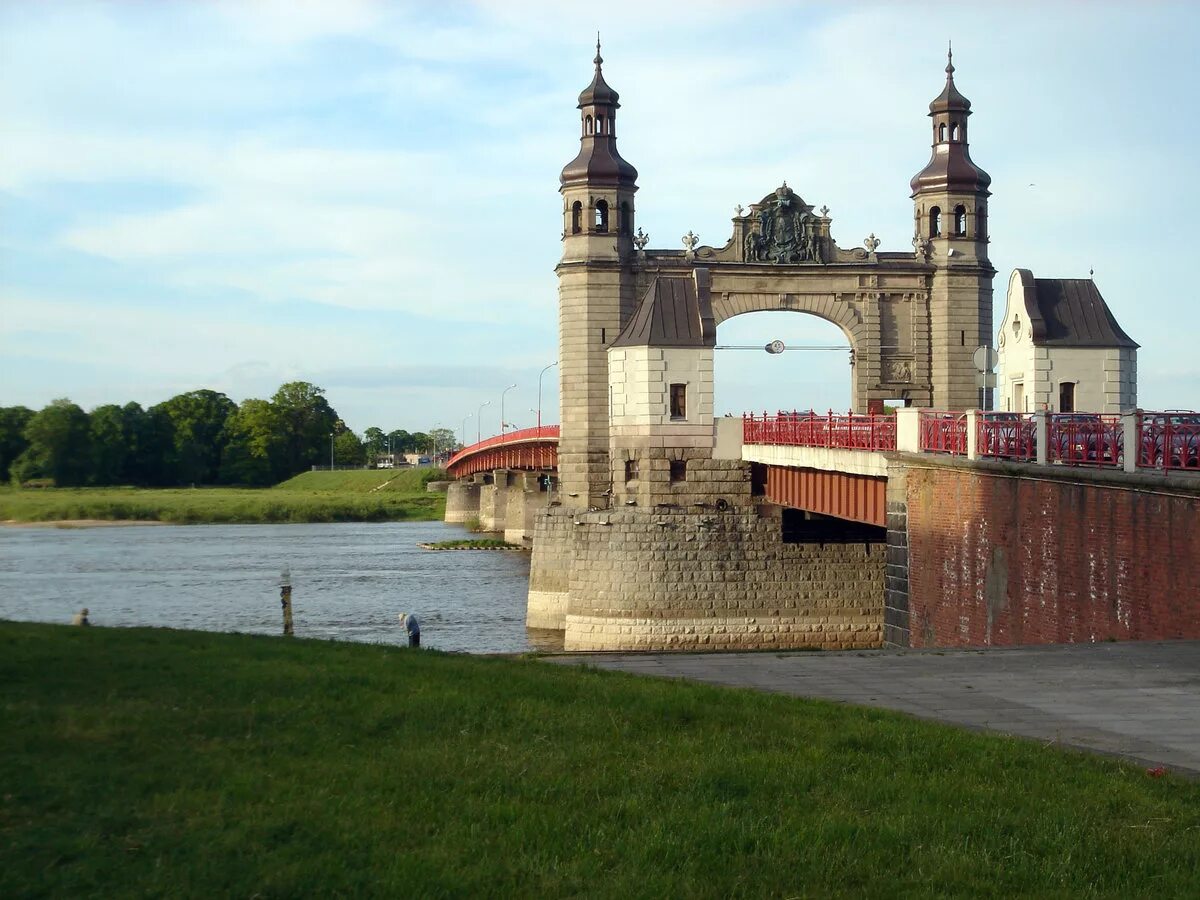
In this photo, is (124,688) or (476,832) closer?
(476,832)

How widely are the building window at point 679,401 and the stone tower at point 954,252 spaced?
1117 cm

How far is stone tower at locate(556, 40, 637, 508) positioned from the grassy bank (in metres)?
66.9

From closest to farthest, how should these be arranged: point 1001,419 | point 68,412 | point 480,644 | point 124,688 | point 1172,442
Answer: point 124,688
point 1172,442
point 1001,419
point 480,644
point 68,412

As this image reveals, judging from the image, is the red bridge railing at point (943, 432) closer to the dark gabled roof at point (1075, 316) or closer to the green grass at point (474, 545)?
the dark gabled roof at point (1075, 316)

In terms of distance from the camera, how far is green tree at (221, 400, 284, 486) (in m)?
158

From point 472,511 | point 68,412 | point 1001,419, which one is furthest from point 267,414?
point 1001,419

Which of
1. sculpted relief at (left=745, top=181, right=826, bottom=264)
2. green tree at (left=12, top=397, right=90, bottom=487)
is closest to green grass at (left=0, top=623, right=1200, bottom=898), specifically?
sculpted relief at (left=745, top=181, right=826, bottom=264)

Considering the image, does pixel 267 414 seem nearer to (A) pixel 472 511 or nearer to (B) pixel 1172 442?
(A) pixel 472 511

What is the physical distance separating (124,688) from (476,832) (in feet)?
12.8

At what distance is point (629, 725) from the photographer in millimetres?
10969

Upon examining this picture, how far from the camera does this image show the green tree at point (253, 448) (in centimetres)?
15850

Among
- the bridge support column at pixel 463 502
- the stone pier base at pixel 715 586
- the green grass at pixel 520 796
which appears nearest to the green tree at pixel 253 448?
the bridge support column at pixel 463 502

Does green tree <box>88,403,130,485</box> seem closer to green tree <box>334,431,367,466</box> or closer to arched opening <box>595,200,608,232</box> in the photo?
green tree <box>334,431,367,466</box>

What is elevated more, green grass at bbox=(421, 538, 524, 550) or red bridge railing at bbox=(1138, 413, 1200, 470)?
red bridge railing at bbox=(1138, 413, 1200, 470)
